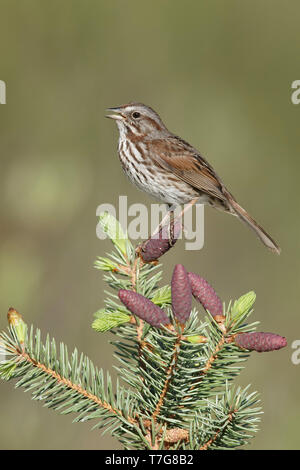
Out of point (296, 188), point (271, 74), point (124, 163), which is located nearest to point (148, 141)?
point (124, 163)

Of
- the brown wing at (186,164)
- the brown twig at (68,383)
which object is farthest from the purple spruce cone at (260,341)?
the brown wing at (186,164)

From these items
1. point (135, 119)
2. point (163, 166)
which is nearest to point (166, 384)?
point (163, 166)

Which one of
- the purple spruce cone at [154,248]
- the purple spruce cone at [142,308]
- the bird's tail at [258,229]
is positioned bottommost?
the purple spruce cone at [142,308]

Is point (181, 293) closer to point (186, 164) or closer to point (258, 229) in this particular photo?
point (258, 229)

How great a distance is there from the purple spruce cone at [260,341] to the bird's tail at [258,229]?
1.70 metres

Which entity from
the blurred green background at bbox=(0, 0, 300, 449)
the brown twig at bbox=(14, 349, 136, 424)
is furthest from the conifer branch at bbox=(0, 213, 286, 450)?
the blurred green background at bbox=(0, 0, 300, 449)

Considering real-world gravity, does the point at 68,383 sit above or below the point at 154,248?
below

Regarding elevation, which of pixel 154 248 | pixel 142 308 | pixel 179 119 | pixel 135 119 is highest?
pixel 179 119

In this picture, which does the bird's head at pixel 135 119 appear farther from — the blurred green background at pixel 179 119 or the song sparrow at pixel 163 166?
the blurred green background at pixel 179 119

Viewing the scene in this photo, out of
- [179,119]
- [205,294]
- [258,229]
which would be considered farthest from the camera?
[179,119]

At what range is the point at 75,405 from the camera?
178 cm

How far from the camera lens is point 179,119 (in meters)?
5.26

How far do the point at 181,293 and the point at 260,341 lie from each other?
0.21m

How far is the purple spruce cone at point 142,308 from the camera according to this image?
1637 millimetres
